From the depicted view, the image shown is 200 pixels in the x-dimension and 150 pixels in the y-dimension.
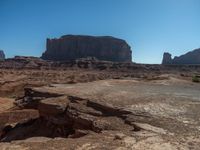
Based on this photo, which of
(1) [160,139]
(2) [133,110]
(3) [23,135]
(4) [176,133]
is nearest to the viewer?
(1) [160,139]

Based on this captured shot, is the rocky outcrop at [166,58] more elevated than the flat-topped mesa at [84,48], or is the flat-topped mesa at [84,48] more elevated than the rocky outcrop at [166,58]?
the flat-topped mesa at [84,48]

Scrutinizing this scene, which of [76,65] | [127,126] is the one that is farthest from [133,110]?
[76,65]

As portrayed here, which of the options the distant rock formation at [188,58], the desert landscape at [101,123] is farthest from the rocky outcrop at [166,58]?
the desert landscape at [101,123]

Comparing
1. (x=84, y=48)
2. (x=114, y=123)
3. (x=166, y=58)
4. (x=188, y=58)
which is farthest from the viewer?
(x=166, y=58)

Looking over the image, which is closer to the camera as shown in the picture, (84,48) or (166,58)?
(84,48)

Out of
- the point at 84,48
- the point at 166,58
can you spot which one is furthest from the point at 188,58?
the point at 84,48

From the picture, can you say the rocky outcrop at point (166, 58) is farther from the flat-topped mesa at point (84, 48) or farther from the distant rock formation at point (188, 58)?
the flat-topped mesa at point (84, 48)

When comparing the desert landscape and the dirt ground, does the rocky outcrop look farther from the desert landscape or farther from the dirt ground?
the dirt ground

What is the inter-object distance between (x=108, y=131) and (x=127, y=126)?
0.90 m

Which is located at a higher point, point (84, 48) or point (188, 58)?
point (84, 48)

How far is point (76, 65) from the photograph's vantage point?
315 ft

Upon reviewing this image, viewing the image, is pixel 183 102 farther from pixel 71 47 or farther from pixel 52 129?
pixel 71 47

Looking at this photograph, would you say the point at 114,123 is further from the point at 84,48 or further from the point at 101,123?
the point at 84,48

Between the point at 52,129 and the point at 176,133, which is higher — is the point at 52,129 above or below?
below
